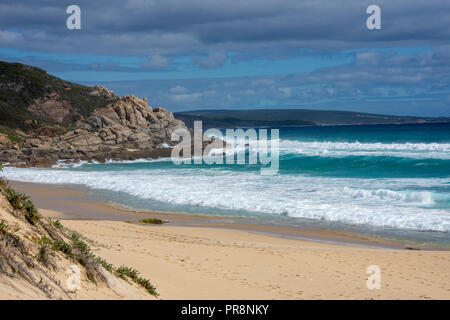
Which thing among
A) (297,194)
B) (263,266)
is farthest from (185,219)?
(263,266)

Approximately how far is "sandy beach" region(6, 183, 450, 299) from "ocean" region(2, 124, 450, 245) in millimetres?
1926

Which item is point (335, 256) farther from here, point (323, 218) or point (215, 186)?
point (215, 186)

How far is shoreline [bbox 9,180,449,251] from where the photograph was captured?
11.3 metres

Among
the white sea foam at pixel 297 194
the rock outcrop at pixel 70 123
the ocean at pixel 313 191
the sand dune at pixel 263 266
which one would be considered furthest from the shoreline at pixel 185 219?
the rock outcrop at pixel 70 123

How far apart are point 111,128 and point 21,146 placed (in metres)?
8.83

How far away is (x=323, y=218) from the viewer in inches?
546

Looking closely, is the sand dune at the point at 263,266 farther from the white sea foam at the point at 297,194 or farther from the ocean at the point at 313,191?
the white sea foam at the point at 297,194

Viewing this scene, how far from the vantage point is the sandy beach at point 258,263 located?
707cm

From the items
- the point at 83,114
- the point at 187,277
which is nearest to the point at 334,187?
the point at 187,277

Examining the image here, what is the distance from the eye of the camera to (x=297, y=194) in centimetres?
1755

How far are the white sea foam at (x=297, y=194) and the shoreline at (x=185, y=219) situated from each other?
148cm

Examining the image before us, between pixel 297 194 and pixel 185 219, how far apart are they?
5.14 metres

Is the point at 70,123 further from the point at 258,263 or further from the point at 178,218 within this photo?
the point at 258,263

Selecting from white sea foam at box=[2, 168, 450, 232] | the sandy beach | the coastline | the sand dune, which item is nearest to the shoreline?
the coastline
